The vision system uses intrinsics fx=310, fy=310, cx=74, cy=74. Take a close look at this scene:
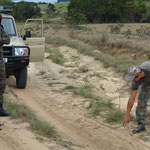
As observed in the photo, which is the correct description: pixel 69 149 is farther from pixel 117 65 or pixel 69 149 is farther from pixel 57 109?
pixel 117 65

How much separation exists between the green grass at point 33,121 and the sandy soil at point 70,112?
13cm

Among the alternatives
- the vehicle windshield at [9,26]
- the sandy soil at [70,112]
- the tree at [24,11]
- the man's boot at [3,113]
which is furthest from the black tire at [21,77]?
the tree at [24,11]

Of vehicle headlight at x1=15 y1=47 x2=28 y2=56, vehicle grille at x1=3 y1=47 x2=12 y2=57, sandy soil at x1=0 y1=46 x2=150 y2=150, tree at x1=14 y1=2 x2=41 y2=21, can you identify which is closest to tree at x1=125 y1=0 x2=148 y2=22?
tree at x1=14 y1=2 x2=41 y2=21

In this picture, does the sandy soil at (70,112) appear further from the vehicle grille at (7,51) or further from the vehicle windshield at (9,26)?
the vehicle windshield at (9,26)

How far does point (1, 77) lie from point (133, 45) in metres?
9.11

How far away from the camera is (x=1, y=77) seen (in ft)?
15.2

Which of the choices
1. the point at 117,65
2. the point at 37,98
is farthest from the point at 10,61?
the point at 117,65

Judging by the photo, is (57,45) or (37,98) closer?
(37,98)

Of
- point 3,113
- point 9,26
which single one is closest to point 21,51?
point 9,26

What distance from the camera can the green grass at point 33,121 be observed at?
426cm

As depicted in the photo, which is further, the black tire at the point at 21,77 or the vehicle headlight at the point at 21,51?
the black tire at the point at 21,77

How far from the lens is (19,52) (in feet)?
22.1

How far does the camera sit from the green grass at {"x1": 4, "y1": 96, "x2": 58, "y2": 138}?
168 inches

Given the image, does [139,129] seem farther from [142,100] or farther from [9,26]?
[9,26]
